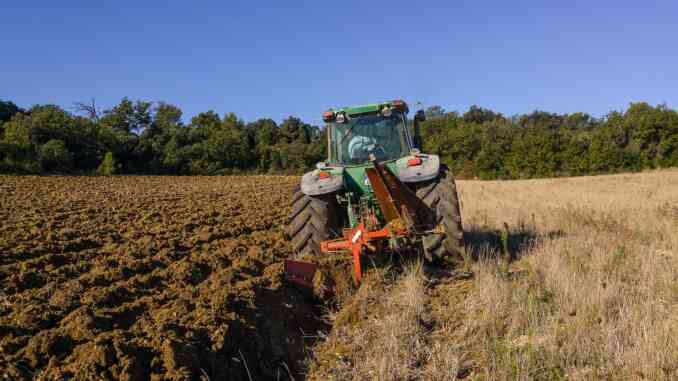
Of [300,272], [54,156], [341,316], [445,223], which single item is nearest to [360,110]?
[445,223]

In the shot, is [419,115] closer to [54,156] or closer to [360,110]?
[360,110]

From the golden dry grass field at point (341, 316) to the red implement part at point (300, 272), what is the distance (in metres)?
0.13

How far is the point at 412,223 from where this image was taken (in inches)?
188

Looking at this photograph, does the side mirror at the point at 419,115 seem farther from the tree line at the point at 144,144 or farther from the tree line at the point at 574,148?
the tree line at the point at 574,148

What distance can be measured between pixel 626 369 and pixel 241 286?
116 inches

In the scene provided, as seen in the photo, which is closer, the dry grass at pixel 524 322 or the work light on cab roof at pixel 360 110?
the dry grass at pixel 524 322

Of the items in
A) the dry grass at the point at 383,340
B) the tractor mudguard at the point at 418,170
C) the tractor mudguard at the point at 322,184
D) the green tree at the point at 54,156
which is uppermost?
the green tree at the point at 54,156

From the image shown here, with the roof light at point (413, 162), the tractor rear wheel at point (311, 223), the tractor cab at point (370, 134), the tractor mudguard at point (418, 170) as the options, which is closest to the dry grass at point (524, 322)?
the tractor rear wheel at point (311, 223)

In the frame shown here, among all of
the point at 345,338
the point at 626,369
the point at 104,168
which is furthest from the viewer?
the point at 104,168

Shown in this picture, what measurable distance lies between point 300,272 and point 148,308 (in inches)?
55.2

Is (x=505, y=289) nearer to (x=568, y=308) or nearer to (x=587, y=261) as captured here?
(x=568, y=308)

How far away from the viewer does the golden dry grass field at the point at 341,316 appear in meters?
2.96

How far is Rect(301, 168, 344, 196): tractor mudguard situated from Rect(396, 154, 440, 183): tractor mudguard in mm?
647

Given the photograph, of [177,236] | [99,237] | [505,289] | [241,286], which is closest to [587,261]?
[505,289]
